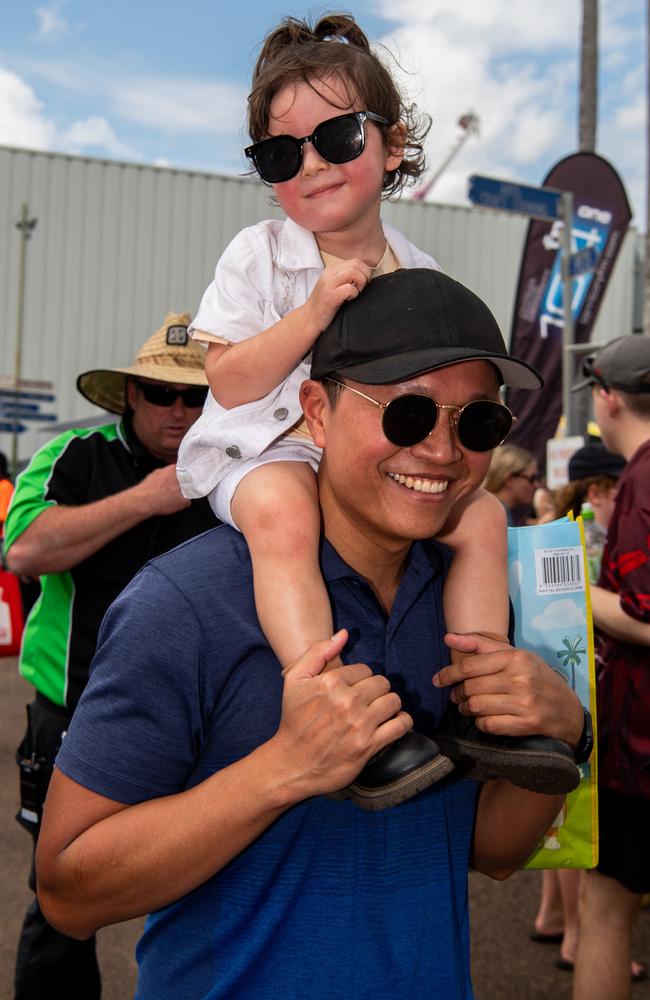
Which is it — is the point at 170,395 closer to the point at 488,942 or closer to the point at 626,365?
the point at 626,365

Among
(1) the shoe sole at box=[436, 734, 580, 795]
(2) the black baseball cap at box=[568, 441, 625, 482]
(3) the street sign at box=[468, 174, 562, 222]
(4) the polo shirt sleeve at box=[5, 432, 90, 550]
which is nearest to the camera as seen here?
(1) the shoe sole at box=[436, 734, 580, 795]

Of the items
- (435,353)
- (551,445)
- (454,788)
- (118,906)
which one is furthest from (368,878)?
(551,445)

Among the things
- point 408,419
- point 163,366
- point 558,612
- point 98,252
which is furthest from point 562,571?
point 98,252

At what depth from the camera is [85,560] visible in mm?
3229

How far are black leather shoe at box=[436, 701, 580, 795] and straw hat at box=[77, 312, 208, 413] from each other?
191 cm

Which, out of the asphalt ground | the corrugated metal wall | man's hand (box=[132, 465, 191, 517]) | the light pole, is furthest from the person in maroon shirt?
the corrugated metal wall

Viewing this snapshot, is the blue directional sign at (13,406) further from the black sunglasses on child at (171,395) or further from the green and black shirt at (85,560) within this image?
the black sunglasses on child at (171,395)

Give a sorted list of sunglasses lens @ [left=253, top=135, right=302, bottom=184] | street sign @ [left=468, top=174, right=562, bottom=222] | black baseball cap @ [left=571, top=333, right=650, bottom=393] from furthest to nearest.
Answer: street sign @ [left=468, top=174, right=562, bottom=222] → black baseball cap @ [left=571, top=333, right=650, bottom=393] → sunglasses lens @ [left=253, top=135, right=302, bottom=184]

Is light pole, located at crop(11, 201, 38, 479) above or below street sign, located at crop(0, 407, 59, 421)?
above

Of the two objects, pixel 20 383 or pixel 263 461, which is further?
pixel 20 383

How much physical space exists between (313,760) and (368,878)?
→ 295 mm

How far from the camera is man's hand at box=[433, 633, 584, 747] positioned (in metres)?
1.64

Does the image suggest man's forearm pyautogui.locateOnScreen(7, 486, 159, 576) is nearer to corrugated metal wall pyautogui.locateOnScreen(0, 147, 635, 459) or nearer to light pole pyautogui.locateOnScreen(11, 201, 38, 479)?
light pole pyautogui.locateOnScreen(11, 201, 38, 479)

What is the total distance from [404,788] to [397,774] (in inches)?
0.9
